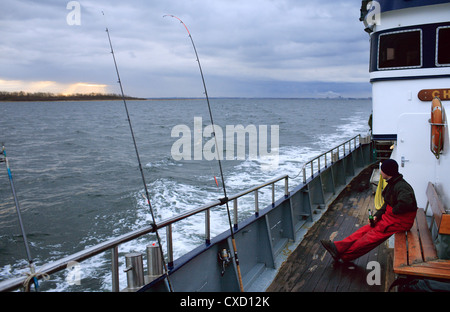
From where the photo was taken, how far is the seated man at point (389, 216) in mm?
4359

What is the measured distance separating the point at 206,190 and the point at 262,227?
11.4 m

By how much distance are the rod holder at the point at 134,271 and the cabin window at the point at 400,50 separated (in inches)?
231

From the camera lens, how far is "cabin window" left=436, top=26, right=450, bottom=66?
6254 mm

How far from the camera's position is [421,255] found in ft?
12.8

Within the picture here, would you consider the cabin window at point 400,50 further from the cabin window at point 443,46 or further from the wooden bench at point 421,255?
the wooden bench at point 421,255

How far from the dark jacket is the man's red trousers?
154mm

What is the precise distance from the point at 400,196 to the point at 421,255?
Answer: 2.43 ft

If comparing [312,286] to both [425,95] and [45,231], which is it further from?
[45,231]

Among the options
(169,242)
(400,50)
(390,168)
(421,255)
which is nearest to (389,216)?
(390,168)

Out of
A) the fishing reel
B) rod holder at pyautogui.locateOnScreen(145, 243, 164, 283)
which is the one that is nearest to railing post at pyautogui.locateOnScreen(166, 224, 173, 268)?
rod holder at pyautogui.locateOnScreen(145, 243, 164, 283)

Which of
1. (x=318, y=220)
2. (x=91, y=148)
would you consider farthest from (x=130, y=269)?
(x=91, y=148)

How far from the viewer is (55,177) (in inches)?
840

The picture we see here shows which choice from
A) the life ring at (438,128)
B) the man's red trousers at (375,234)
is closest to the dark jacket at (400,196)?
the man's red trousers at (375,234)
